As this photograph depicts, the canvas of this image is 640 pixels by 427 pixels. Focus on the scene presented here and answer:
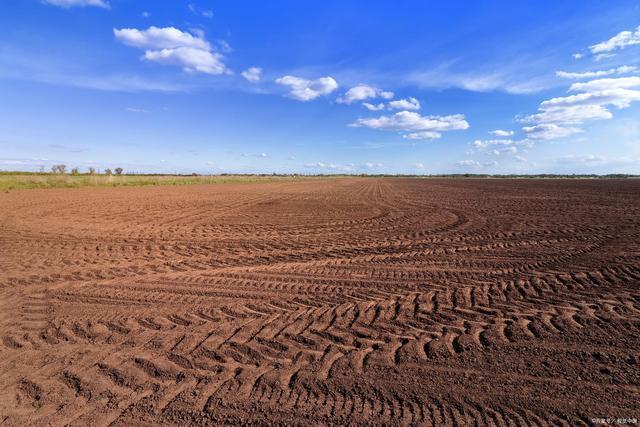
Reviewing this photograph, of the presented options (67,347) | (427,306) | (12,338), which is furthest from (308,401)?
(12,338)

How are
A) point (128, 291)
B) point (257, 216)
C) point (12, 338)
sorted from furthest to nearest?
point (257, 216), point (128, 291), point (12, 338)

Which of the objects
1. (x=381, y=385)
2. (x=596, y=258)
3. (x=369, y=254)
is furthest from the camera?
Result: (x=369, y=254)

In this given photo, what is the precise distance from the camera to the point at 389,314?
4543 mm

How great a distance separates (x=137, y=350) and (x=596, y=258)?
28.6 feet

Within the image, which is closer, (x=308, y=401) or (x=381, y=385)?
(x=308, y=401)

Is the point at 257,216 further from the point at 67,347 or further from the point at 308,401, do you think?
the point at 308,401

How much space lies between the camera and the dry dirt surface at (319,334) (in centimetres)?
285

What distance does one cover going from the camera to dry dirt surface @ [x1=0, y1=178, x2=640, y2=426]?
285 centimetres

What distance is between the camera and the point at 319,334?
4.01 m

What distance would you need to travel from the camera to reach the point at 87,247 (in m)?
8.35

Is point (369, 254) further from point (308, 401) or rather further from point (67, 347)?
point (67, 347)

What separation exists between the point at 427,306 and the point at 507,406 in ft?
6.51

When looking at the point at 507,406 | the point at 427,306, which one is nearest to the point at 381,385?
the point at 507,406

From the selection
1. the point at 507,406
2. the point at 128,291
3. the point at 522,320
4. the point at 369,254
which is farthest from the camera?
the point at 369,254
